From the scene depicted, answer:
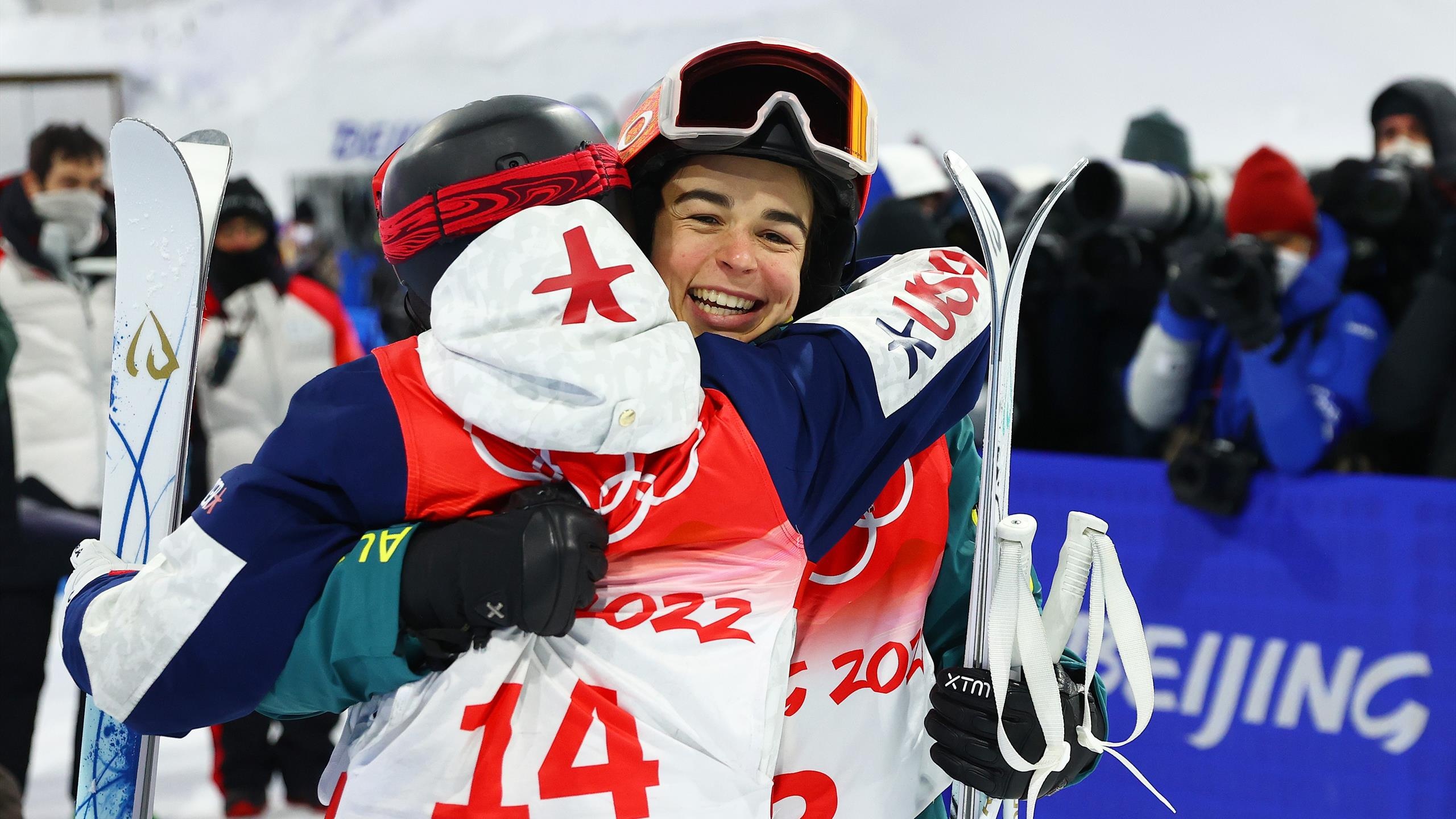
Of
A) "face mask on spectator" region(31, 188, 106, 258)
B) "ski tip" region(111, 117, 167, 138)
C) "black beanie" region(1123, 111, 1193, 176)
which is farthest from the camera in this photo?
"black beanie" region(1123, 111, 1193, 176)

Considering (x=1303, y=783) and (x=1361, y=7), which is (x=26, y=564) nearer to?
(x=1303, y=783)

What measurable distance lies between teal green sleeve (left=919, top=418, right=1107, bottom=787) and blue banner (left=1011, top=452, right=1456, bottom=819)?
1672mm

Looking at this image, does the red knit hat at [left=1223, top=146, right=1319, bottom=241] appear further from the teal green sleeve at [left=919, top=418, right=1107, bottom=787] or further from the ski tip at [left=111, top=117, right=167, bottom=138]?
the ski tip at [left=111, top=117, right=167, bottom=138]

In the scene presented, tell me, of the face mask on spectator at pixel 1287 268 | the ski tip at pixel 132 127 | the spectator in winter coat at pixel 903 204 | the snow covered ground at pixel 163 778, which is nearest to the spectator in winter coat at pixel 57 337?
the snow covered ground at pixel 163 778

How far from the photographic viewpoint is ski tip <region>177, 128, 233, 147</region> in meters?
1.58

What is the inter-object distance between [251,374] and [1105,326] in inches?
103

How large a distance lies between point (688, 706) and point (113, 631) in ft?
1.55

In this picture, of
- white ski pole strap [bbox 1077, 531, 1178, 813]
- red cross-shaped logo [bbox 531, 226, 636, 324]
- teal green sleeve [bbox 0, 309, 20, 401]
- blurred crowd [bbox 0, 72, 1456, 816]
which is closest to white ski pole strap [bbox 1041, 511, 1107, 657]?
white ski pole strap [bbox 1077, 531, 1178, 813]

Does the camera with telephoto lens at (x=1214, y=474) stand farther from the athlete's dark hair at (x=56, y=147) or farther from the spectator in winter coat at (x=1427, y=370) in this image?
the athlete's dark hair at (x=56, y=147)

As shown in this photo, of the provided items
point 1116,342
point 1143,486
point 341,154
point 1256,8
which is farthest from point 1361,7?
point 341,154

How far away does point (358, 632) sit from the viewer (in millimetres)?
977

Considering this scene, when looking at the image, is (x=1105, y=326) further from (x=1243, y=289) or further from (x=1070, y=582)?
(x=1070, y=582)

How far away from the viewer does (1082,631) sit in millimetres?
3242

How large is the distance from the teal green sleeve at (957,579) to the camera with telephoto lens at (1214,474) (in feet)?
5.47
